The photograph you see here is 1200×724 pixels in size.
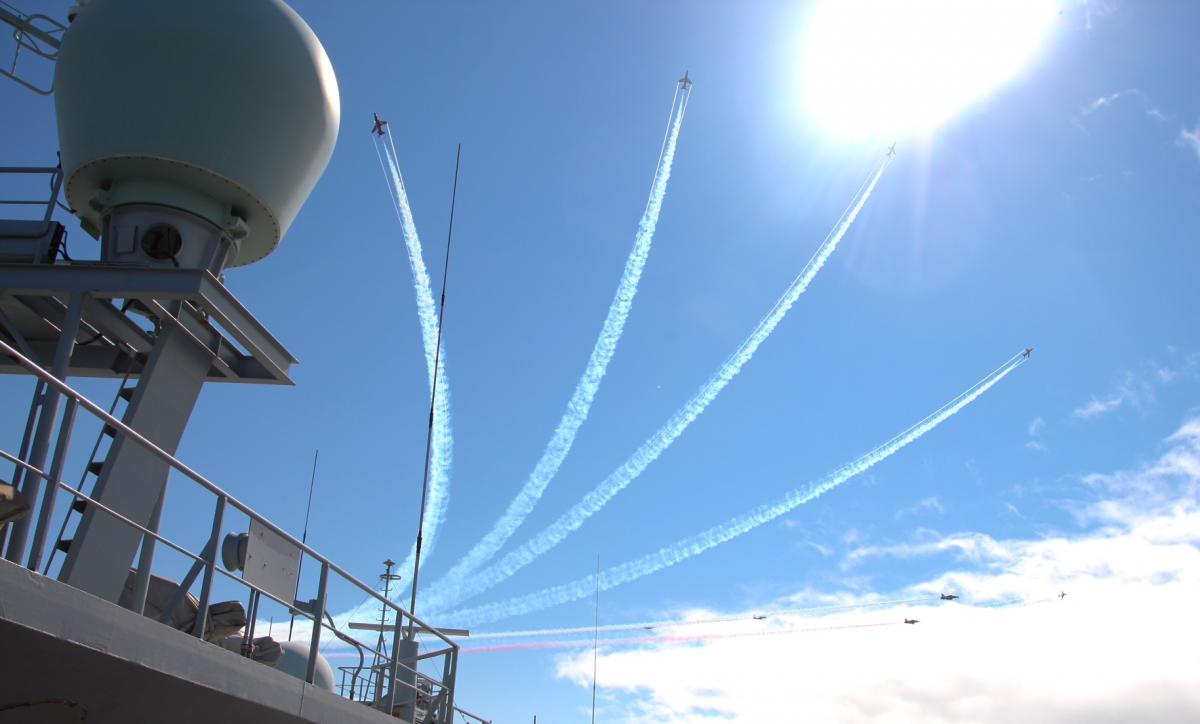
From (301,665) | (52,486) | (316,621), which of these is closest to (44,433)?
(52,486)

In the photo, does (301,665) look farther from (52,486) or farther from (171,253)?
(52,486)

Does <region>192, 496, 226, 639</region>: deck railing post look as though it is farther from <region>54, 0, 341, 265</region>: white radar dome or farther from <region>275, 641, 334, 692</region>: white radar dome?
<region>275, 641, 334, 692</region>: white radar dome

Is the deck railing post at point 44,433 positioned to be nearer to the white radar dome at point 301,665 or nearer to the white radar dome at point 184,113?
the white radar dome at point 184,113

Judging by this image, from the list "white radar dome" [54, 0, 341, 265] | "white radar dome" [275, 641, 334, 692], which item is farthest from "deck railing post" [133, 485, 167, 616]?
"white radar dome" [275, 641, 334, 692]

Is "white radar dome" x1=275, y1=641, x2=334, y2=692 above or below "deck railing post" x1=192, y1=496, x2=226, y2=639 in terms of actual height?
above

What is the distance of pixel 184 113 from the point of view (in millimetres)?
11672

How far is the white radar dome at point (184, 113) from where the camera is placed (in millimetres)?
11602

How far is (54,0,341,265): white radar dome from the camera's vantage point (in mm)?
11602

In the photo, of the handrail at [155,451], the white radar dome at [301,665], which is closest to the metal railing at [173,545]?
the handrail at [155,451]

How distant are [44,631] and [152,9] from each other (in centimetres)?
853

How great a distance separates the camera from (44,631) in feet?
20.0

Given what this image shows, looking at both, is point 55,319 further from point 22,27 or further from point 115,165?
point 22,27

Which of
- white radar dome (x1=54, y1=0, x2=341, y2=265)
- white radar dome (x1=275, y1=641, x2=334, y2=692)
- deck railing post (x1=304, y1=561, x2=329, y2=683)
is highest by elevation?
white radar dome (x1=54, y1=0, x2=341, y2=265)

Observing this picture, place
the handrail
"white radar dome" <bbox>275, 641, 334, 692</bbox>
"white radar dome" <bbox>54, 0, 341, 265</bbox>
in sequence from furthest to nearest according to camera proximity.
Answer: "white radar dome" <bbox>275, 641, 334, 692</bbox>, "white radar dome" <bbox>54, 0, 341, 265</bbox>, the handrail
